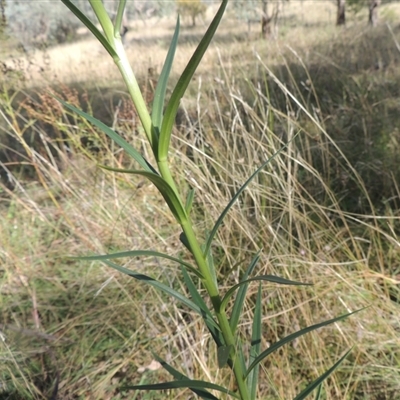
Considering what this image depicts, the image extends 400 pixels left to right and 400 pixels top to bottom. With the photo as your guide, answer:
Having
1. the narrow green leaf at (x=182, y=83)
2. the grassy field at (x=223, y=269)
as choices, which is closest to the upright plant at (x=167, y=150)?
the narrow green leaf at (x=182, y=83)

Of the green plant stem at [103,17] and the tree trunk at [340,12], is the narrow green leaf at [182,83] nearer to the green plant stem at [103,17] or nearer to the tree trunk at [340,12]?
the green plant stem at [103,17]

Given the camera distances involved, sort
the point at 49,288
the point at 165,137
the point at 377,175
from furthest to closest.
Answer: the point at 377,175 → the point at 49,288 → the point at 165,137

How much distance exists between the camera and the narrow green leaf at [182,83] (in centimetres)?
38

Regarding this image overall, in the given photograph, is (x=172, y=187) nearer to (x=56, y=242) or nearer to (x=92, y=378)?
A: (x=92, y=378)

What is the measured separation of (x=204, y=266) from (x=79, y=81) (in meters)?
5.33

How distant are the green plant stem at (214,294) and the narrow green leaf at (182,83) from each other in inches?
3.9

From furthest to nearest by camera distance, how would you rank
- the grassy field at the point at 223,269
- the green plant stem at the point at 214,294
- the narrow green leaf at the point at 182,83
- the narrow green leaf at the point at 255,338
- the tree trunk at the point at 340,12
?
the tree trunk at the point at 340,12 < the grassy field at the point at 223,269 < the narrow green leaf at the point at 255,338 < the green plant stem at the point at 214,294 < the narrow green leaf at the point at 182,83

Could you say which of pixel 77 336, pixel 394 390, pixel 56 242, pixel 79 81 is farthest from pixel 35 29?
pixel 394 390

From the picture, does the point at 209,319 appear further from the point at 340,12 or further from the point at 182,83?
the point at 340,12

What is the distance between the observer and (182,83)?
0.41 m

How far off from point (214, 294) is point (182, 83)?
0.25 meters

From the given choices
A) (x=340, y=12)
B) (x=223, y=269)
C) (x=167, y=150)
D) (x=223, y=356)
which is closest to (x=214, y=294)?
(x=223, y=356)

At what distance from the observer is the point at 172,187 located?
0.46m

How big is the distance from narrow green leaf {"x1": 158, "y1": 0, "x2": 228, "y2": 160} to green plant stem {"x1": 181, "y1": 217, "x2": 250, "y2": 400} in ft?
0.32
